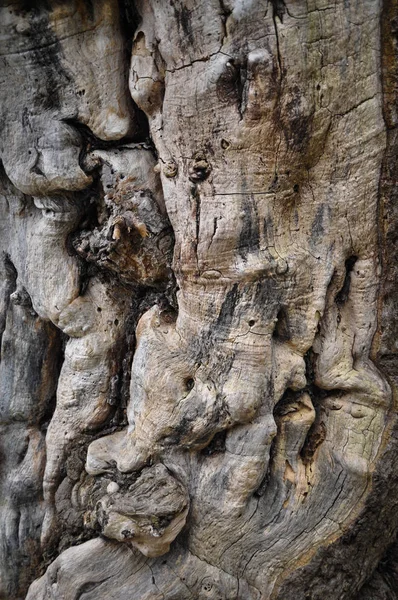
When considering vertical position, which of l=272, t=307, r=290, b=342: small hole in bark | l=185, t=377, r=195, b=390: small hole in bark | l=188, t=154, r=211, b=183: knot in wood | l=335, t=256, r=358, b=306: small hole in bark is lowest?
l=185, t=377, r=195, b=390: small hole in bark

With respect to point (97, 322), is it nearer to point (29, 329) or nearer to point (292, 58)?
point (29, 329)

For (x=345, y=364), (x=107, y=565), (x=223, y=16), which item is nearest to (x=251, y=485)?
(x=345, y=364)

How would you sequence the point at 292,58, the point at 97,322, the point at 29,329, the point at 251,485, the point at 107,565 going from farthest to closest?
the point at 29,329, the point at 97,322, the point at 107,565, the point at 251,485, the point at 292,58

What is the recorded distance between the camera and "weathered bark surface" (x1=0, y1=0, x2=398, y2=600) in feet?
5.12

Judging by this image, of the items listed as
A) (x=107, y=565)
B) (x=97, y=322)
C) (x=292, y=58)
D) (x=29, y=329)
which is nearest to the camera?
(x=292, y=58)

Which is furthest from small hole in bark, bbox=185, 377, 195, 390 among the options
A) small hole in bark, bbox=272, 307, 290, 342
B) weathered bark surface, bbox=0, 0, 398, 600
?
small hole in bark, bbox=272, 307, 290, 342

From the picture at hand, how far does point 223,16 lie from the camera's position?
152cm

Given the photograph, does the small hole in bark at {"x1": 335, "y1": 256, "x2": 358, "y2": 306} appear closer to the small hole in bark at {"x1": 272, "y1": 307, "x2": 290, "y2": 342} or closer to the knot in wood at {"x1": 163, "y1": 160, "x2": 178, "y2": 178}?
the small hole in bark at {"x1": 272, "y1": 307, "x2": 290, "y2": 342}

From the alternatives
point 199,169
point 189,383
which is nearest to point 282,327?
point 189,383

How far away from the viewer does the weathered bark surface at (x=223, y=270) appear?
156 cm

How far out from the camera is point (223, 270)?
1662 millimetres

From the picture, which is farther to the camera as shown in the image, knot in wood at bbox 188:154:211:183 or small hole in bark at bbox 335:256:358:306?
small hole in bark at bbox 335:256:358:306

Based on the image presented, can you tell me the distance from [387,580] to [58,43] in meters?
2.35

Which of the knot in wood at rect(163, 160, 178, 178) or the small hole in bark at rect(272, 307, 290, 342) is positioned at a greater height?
the knot in wood at rect(163, 160, 178, 178)
